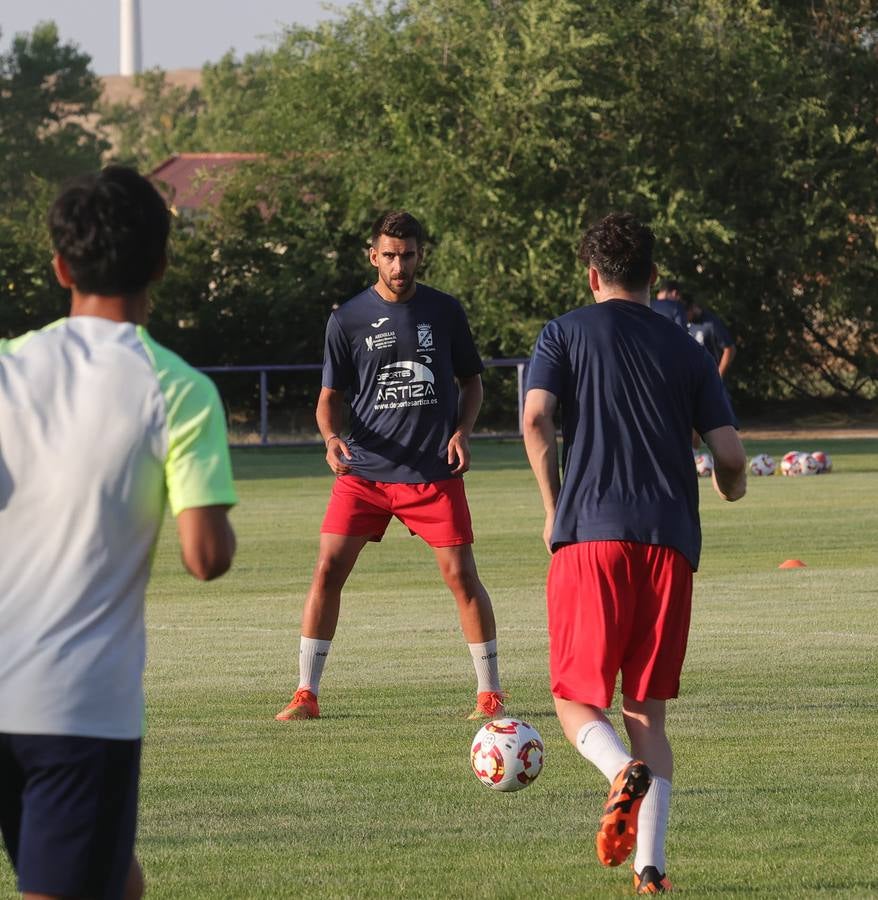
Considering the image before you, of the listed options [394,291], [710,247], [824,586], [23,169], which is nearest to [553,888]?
[394,291]

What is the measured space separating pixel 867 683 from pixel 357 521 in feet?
9.16

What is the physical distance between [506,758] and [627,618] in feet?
4.94

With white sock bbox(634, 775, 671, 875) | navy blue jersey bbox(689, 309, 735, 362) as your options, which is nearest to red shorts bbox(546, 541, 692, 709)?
white sock bbox(634, 775, 671, 875)

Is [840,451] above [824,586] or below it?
below

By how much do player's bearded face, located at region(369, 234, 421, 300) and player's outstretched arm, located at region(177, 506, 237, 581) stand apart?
544 cm

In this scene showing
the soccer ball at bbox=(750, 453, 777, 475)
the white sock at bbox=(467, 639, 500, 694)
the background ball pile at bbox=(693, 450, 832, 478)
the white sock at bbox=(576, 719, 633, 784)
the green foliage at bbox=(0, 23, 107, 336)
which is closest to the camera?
the white sock at bbox=(576, 719, 633, 784)

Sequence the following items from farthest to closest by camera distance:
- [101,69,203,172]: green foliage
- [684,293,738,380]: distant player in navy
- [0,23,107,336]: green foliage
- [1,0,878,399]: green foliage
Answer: [101,69,203,172]: green foliage < [0,23,107,336]: green foliage < [1,0,878,399]: green foliage < [684,293,738,380]: distant player in navy

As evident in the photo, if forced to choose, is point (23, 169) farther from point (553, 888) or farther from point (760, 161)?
point (553, 888)

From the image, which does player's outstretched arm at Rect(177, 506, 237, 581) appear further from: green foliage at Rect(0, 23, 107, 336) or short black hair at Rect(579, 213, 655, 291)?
green foliage at Rect(0, 23, 107, 336)

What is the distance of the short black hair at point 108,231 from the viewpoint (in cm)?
370

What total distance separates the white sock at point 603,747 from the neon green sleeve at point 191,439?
2.37 m

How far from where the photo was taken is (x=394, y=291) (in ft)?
30.9

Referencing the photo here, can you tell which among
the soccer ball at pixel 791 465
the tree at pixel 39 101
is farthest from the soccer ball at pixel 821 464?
the tree at pixel 39 101

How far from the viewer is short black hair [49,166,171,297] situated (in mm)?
3703
